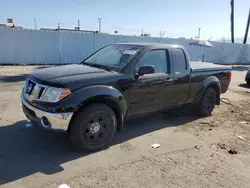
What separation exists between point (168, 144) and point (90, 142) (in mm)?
1497

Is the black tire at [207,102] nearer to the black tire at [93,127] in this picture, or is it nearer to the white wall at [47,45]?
the black tire at [93,127]

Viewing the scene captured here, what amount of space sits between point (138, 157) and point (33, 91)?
203 cm

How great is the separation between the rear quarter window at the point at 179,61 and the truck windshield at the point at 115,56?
0.97m

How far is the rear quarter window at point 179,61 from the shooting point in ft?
16.8

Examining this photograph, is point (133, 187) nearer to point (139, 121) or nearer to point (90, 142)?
point (90, 142)

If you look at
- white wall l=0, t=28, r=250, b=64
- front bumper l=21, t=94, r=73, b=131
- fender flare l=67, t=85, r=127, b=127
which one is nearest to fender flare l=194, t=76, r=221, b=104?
fender flare l=67, t=85, r=127, b=127

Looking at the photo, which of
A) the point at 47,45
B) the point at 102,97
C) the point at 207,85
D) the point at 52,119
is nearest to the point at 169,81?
the point at 207,85

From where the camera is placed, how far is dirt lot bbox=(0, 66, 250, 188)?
3244mm

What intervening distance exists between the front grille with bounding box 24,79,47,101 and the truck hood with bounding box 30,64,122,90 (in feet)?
0.26

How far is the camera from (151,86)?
4.62m

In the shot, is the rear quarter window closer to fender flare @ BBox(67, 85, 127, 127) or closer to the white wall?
fender flare @ BBox(67, 85, 127, 127)

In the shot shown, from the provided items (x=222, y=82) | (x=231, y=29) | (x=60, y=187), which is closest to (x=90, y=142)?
(x=60, y=187)

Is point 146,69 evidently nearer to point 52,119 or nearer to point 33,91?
point 52,119

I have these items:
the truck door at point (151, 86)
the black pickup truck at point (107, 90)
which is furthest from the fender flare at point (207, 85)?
the truck door at point (151, 86)
